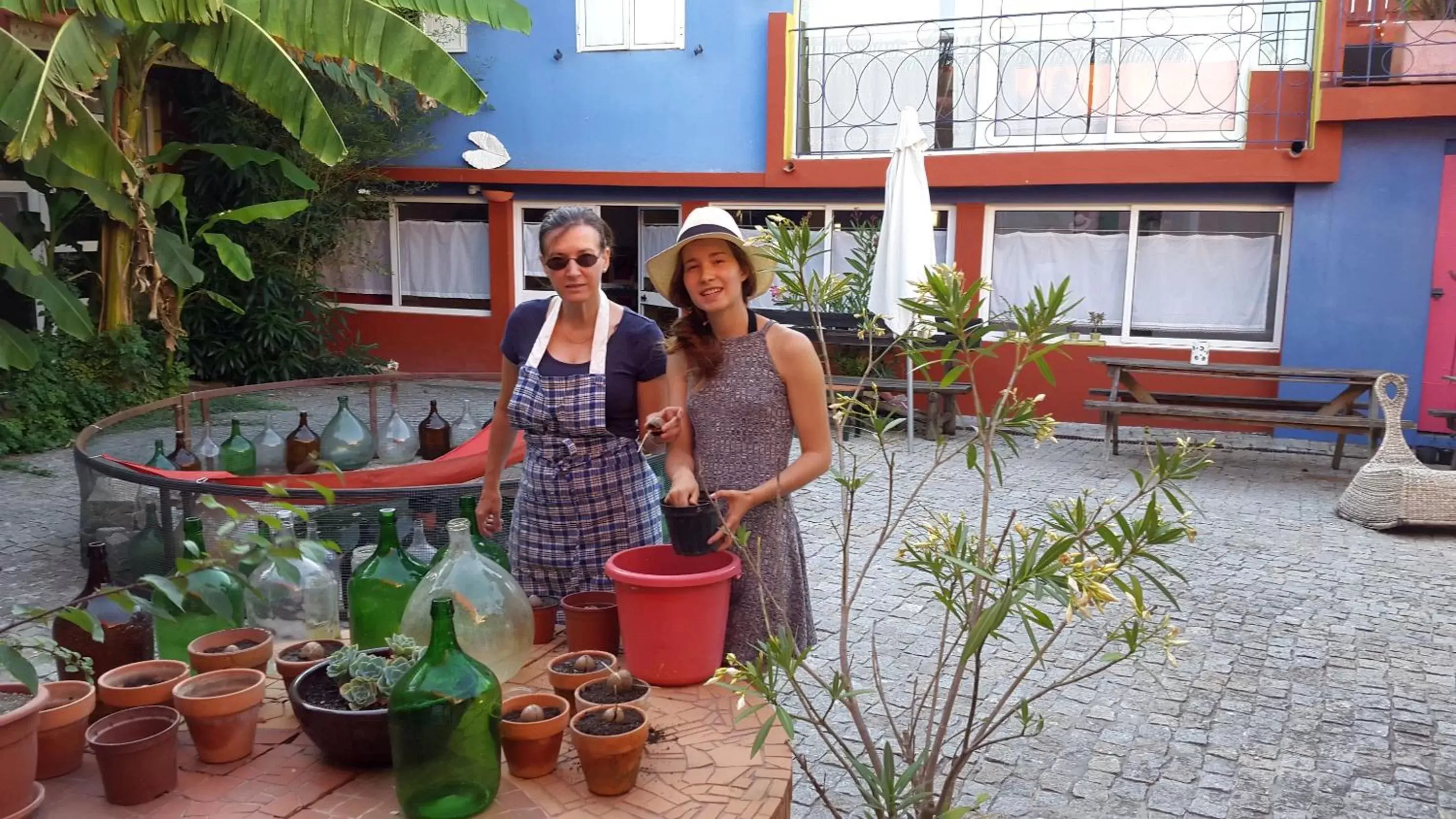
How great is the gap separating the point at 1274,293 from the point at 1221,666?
23.2 feet

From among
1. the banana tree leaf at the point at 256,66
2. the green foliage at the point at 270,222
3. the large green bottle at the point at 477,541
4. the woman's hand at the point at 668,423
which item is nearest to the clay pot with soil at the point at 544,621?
the large green bottle at the point at 477,541

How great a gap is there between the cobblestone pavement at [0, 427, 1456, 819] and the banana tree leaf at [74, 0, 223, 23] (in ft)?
10.8

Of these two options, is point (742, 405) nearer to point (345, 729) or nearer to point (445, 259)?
point (345, 729)

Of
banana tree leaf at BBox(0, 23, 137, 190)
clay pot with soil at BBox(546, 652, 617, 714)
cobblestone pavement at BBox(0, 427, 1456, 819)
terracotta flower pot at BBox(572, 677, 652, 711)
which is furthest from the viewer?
banana tree leaf at BBox(0, 23, 137, 190)

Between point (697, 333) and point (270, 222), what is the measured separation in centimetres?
1130

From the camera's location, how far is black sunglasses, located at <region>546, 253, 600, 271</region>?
2.79 m

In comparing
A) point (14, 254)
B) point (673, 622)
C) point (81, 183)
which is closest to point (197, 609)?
point (673, 622)

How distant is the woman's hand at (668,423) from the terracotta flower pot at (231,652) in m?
0.93

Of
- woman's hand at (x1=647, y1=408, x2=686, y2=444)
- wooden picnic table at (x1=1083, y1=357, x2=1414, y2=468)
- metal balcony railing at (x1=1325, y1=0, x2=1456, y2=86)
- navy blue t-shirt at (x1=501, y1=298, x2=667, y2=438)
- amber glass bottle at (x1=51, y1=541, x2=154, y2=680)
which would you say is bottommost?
wooden picnic table at (x1=1083, y1=357, x2=1414, y2=468)

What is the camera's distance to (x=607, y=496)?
9.61 feet

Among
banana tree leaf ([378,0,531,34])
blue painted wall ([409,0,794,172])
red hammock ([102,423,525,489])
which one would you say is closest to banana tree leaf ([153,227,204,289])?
banana tree leaf ([378,0,531,34])

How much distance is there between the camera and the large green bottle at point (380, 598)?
2.18 m

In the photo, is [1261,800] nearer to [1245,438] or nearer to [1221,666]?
[1221,666]

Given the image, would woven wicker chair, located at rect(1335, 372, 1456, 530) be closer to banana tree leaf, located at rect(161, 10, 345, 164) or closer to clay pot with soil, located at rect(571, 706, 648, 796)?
clay pot with soil, located at rect(571, 706, 648, 796)
